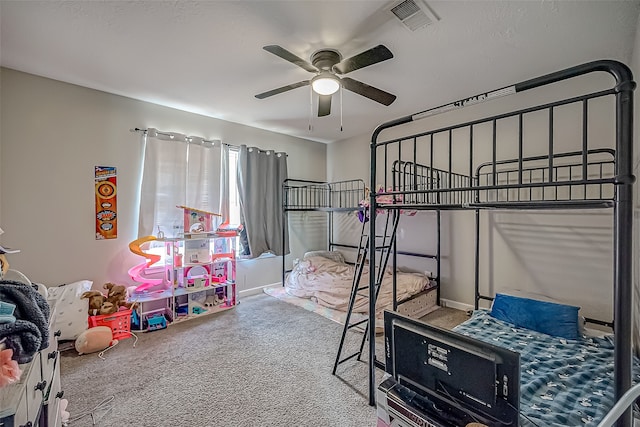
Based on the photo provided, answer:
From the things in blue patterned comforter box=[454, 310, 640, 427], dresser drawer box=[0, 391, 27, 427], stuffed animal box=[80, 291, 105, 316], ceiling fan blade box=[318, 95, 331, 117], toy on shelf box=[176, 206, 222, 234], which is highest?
ceiling fan blade box=[318, 95, 331, 117]

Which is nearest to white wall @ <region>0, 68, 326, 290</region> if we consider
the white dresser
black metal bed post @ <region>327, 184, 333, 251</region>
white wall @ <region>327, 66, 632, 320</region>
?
the white dresser

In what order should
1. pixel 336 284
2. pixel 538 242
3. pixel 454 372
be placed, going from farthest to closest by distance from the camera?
pixel 336 284 < pixel 538 242 < pixel 454 372

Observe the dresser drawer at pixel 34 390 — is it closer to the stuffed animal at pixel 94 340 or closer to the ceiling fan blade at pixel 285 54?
the stuffed animal at pixel 94 340

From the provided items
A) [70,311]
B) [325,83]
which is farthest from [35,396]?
[325,83]

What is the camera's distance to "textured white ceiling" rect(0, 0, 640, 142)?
5.71 feet

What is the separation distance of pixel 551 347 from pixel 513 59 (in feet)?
7.40

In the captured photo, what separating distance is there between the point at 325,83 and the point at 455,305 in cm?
311

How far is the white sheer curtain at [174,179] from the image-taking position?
3193 mm

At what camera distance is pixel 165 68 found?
244 centimetres

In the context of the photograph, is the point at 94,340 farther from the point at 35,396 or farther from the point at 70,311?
the point at 35,396

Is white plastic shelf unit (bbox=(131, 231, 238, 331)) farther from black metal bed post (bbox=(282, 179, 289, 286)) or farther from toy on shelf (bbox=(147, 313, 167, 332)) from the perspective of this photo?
black metal bed post (bbox=(282, 179, 289, 286))

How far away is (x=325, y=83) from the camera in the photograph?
7.02ft

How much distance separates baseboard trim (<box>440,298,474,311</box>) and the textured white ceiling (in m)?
2.51

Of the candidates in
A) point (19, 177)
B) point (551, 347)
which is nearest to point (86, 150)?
point (19, 177)
